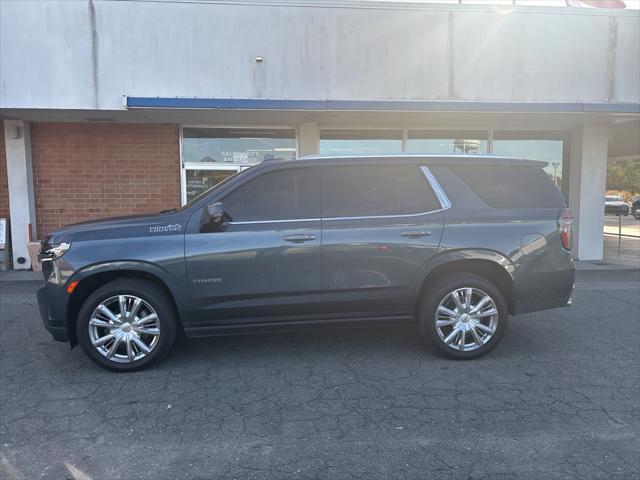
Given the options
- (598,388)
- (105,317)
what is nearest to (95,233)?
(105,317)

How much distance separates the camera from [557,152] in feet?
36.8

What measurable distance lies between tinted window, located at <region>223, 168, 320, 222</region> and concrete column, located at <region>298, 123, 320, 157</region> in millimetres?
5748

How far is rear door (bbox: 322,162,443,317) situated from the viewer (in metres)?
4.37

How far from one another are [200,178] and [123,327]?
6.41 metres

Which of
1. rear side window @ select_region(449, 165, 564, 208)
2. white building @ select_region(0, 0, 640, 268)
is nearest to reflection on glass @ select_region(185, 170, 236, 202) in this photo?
white building @ select_region(0, 0, 640, 268)

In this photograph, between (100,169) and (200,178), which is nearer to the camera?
(100,169)

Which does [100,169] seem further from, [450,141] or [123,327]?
[450,141]

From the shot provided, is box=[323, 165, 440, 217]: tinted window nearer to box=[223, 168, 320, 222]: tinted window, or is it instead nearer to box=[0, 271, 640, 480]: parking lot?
box=[223, 168, 320, 222]: tinted window

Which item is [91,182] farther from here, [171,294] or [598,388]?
[598,388]

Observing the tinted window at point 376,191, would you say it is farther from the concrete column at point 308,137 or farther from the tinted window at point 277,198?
the concrete column at point 308,137

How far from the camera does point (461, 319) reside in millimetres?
4520

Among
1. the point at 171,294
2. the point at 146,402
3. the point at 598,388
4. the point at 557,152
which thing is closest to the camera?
the point at 146,402

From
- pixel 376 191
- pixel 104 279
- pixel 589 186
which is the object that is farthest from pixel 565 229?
pixel 589 186

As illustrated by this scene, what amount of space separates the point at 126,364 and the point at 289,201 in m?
2.03
